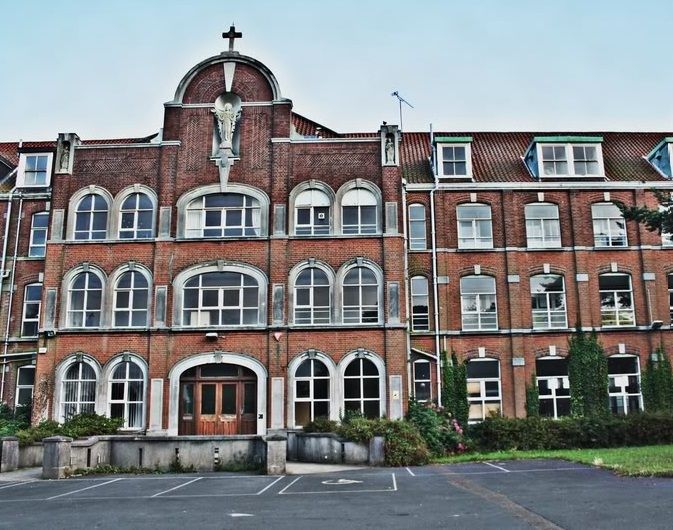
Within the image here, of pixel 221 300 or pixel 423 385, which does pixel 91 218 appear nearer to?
pixel 221 300

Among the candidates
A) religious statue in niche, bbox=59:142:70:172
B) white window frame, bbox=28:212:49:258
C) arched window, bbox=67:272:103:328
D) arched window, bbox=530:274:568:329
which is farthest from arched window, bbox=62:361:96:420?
arched window, bbox=530:274:568:329

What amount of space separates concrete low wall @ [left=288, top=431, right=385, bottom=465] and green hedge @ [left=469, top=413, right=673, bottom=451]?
199 inches

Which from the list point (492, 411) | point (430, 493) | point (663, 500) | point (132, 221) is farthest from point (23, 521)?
point (492, 411)

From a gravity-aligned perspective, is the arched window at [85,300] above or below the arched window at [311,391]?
above

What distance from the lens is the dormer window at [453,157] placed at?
33.4 m

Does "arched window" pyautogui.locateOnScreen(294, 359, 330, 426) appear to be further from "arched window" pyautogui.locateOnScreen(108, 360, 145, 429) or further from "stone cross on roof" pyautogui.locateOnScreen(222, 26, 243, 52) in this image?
"stone cross on roof" pyautogui.locateOnScreen(222, 26, 243, 52)

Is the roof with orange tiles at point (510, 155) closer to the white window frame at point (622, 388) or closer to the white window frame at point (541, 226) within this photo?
the white window frame at point (541, 226)

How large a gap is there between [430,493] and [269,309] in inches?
519

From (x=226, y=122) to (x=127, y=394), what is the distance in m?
11.4

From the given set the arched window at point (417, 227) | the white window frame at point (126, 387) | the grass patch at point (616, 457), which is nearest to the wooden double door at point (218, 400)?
the white window frame at point (126, 387)

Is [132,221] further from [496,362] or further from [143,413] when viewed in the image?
[496,362]

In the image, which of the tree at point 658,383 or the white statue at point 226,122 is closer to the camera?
the white statue at point 226,122

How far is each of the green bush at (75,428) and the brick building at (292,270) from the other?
145cm

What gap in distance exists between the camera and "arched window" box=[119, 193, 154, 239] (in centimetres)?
2933
